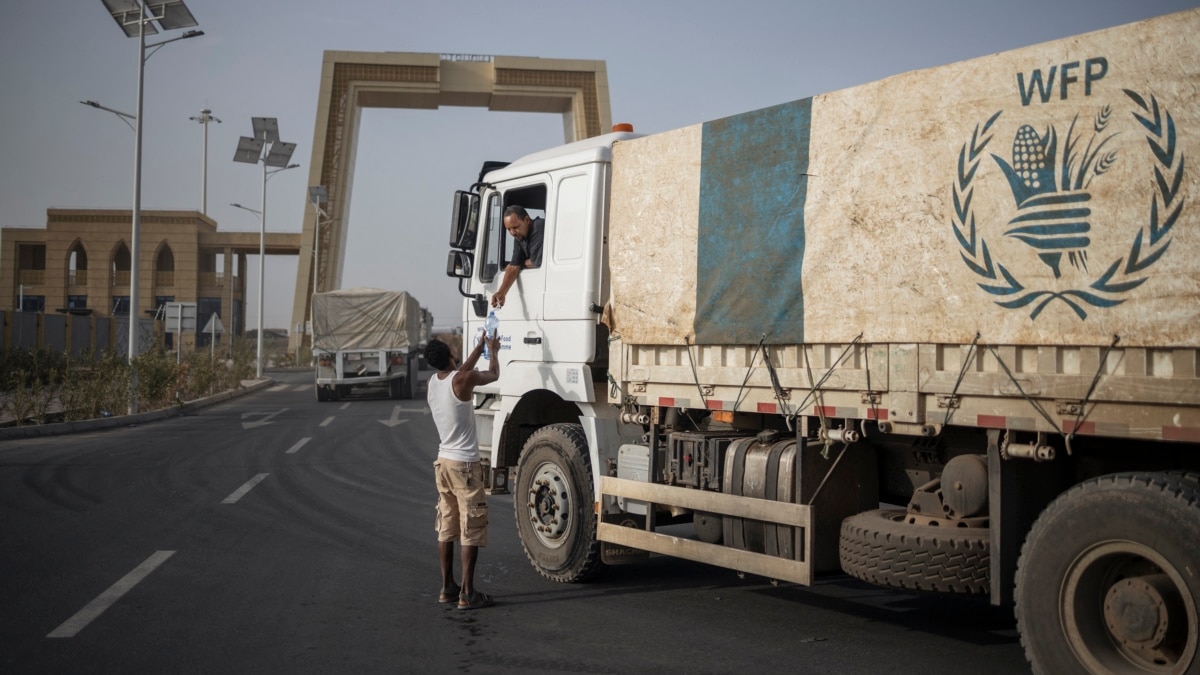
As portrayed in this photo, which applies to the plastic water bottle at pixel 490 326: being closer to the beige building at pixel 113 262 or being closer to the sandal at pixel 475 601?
the sandal at pixel 475 601

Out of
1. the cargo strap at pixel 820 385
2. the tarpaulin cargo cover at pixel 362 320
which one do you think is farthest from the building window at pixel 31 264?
the cargo strap at pixel 820 385

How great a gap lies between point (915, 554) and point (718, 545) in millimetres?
1417

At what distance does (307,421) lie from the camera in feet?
73.4

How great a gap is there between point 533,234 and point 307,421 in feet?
51.4

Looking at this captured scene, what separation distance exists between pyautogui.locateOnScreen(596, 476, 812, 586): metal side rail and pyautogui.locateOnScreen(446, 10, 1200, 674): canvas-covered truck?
16mm

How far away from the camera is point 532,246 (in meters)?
8.02

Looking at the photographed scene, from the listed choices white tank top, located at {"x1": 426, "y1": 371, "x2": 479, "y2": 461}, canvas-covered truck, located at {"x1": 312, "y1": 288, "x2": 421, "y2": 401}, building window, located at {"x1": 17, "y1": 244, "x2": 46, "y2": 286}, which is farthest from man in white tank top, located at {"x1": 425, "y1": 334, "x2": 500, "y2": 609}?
building window, located at {"x1": 17, "y1": 244, "x2": 46, "y2": 286}

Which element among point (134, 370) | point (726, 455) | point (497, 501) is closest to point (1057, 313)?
point (726, 455)

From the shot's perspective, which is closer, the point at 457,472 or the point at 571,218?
the point at 457,472

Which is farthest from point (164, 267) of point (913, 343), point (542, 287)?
point (913, 343)

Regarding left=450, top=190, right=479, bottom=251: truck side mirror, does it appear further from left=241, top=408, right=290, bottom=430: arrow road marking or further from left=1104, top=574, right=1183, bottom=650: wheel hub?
left=241, top=408, right=290, bottom=430: arrow road marking

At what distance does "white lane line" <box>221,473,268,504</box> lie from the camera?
11.2 m

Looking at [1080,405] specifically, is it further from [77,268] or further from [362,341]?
[77,268]

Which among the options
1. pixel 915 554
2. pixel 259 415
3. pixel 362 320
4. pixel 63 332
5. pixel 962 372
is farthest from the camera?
pixel 63 332
